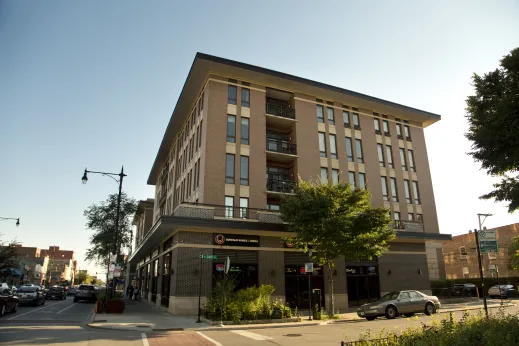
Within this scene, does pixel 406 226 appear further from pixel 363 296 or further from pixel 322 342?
pixel 322 342

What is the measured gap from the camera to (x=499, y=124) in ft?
39.1

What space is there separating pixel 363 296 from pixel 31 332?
22.9 metres

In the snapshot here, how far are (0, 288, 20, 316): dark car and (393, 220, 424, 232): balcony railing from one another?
28066 millimetres

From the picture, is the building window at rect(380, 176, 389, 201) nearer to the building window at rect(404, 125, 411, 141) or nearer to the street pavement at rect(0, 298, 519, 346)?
the building window at rect(404, 125, 411, 141)

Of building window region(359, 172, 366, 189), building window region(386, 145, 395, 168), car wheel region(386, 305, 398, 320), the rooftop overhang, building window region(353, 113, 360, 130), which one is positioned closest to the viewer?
car wheel region(386, 305, 398, 320)

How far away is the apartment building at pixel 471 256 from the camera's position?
198ft

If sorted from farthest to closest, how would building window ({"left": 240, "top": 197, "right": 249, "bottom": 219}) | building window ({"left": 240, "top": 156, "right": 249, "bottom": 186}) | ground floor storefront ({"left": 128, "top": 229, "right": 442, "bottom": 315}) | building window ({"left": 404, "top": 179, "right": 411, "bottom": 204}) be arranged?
building window ({"left": 404, "top": 179, "right": 411, "bottom": 204}), building window ({"left": 240, "top": 156, "right": 249, "bottom": 186}), building window ({"left": 240, "top": 197, "right": 249, "bottom": 219}), ground floor storefront ({"left": 128, "top": 229, "right": 442, "bottom": 315})

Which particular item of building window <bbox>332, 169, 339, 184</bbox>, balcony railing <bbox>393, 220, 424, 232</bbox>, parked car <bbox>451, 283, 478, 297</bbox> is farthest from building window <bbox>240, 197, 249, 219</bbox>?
parked car <bbox>451, 283, 478, 297</bbox>

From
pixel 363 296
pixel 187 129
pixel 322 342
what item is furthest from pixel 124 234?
pixel 322 342

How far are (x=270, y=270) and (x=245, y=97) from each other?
14441 mm

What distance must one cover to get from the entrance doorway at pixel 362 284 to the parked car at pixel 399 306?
7.98m

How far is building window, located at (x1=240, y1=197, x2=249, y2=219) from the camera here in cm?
2705

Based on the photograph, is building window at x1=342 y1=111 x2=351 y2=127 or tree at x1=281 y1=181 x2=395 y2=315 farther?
building window at x1=342 y1=111 x2=351 y2=127

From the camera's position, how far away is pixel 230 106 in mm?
29688
